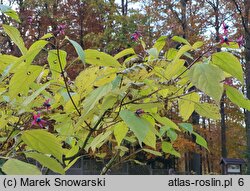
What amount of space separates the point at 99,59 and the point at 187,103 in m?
0.26

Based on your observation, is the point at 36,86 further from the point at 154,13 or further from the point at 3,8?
the point at 154,13

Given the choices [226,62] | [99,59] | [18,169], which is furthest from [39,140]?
[226,62]

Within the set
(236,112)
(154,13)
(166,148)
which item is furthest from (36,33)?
(166,148)

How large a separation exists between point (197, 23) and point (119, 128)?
50.4ft

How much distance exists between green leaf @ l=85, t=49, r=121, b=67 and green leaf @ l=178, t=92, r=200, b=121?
0.64 feet

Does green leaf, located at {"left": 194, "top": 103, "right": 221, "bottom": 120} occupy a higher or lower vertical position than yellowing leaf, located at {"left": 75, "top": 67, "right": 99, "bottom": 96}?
lower

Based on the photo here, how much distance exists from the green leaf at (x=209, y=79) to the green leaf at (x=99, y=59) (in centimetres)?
18

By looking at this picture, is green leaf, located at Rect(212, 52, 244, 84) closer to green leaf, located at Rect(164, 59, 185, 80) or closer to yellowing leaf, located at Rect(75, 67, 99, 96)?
green leaf, located at Rect(164, 59, 185, 80)

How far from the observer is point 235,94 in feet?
2.50

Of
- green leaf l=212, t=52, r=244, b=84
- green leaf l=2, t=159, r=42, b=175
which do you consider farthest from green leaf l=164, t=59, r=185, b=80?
green leaf l=2, t=159, r=42, b=175

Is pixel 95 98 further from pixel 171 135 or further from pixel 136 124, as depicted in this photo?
pixel 171 135

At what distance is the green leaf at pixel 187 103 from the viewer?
2.83 ft

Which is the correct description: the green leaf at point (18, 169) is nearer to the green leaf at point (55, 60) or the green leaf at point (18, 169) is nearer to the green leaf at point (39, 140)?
the green leaf at point (39, 140)

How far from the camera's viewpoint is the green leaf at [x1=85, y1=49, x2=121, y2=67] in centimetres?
73
